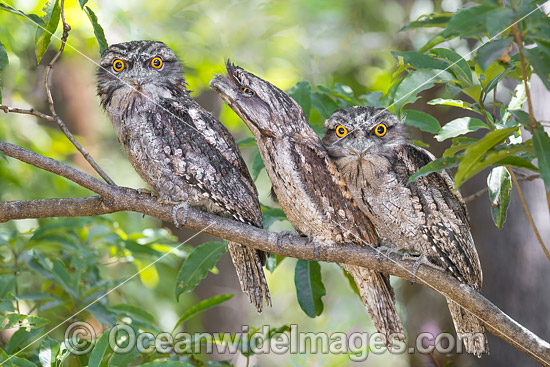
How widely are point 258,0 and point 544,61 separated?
12.1 ft

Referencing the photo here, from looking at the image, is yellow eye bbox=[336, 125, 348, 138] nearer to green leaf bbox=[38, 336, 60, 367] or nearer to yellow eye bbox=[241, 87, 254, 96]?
yellow eye bbox=[241, 87, 254, 96]

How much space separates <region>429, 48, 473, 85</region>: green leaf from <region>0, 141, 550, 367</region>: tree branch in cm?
66

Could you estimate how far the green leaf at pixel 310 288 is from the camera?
2484 mm

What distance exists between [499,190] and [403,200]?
1.17 ft

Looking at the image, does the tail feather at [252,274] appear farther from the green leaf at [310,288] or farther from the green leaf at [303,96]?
the green leaf at [303,96]

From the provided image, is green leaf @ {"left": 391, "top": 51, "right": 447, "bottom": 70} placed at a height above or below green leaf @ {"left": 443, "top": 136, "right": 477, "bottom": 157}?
above

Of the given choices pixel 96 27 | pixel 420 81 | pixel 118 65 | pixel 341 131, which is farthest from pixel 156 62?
pixel 420 81

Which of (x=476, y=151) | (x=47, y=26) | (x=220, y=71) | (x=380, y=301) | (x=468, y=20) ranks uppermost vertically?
(x=220, y=71)

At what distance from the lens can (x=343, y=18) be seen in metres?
4.52

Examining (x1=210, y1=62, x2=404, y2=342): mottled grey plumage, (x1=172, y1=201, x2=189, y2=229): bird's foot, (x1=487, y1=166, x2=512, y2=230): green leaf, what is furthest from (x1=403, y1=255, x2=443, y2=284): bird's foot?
(x1=172, y1=201, x2=189, y2=229): bird's foot

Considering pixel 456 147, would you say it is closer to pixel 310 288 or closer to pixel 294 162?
pixel 294 162

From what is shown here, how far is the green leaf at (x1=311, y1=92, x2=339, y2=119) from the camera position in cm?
272

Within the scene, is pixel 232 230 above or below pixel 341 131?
below

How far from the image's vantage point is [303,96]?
259 cm
